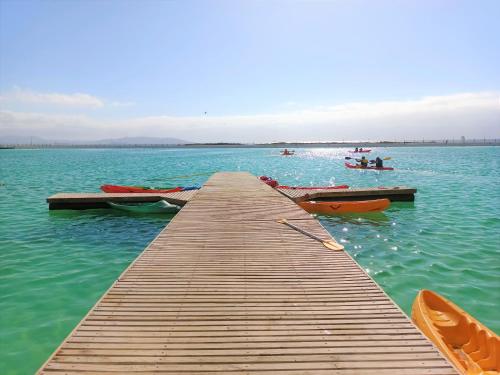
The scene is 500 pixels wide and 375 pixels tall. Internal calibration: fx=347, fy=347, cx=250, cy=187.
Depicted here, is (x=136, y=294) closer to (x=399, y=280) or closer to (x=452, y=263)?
(x=399, y=280)

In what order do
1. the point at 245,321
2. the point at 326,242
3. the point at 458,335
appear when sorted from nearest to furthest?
1. the point at 245,321
2. the point at 458,335
3. the point at 326,242

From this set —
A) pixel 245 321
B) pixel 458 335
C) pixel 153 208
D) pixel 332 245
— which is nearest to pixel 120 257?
pixel 153 208

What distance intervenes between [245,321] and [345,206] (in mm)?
13572

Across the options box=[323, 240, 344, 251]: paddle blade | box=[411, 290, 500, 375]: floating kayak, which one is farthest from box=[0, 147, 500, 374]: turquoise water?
box=[323, 240, 344, 251]: paddle blade

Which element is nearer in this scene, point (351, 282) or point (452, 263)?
point (351, 282)

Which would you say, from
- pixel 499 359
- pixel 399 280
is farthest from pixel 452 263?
pixel 499 359

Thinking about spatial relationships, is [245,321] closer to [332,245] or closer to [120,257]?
[332,245]

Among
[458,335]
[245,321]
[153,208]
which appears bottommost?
[458,335]

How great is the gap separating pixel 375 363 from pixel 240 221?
7.44 metres

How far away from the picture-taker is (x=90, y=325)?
Answer: 452 centimetres

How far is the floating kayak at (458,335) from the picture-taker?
511cm

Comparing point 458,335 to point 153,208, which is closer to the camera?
point 458,335

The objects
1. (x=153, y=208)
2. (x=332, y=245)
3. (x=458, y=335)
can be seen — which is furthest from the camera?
(x=153, y=208)

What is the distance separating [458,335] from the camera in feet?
19.2
